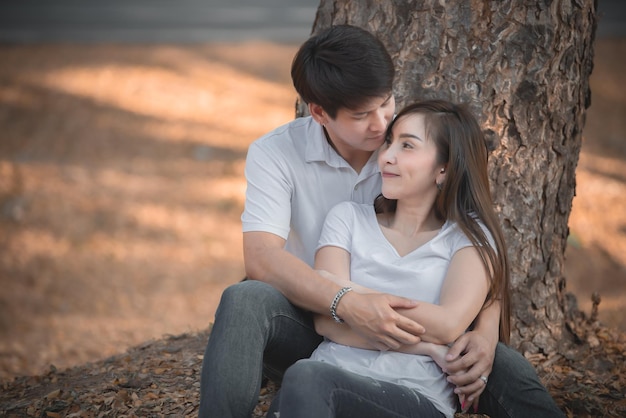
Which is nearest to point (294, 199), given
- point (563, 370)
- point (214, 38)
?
point (563, 370)

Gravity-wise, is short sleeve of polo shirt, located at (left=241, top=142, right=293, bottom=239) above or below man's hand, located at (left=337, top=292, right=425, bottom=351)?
above

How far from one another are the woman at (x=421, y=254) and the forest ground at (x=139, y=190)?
1.39 meters

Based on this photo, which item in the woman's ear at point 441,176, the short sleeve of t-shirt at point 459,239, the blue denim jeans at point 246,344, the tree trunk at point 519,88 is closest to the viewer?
the blue denim jeans at point 246,344

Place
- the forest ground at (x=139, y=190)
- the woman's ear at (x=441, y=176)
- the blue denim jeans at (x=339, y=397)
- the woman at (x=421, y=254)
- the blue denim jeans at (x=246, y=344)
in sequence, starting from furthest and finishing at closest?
the forest ground at (x=139, y=190), the woman's ear at (x=441, y=176), the woman at (x=421, y=254), the blue denim jeans at (x=246, y=344), the blue denim jeans at (x=339, y=397)

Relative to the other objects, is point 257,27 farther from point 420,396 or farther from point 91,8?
point 420,396

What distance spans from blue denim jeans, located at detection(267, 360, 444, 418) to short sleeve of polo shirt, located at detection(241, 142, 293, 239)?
0.68 meters

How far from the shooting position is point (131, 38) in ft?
34.4

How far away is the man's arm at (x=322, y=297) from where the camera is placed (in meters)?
2.44

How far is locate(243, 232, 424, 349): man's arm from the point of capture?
2.44m

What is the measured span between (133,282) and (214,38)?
5.46 meters

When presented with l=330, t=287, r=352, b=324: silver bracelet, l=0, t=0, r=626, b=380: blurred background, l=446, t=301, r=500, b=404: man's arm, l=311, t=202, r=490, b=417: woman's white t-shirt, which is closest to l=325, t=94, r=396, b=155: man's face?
l=311, t=202, r=490, b=417: woman's white t-shirt

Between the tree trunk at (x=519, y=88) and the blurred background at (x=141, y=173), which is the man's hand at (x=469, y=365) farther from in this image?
the blurred background at (x=141, y=173)

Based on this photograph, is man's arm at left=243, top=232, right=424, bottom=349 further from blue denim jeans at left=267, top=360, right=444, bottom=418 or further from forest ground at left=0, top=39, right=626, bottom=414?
forest ground at left=0, top=39, right=626, bottom=414

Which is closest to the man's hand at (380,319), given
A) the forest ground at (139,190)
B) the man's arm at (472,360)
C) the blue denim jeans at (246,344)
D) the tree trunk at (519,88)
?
the man's arm at (472,360)
